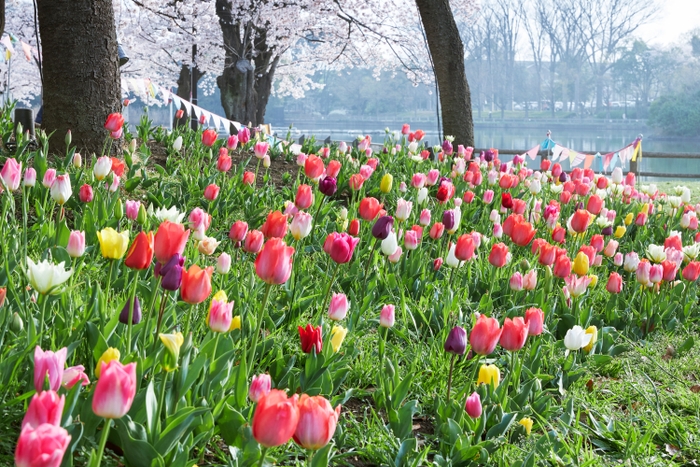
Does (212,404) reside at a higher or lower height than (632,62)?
lower

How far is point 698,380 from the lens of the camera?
285 cm

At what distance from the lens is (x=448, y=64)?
8.25 meters

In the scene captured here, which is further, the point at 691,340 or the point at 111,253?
the point at 691,340

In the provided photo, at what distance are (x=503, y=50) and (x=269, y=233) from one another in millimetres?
72719

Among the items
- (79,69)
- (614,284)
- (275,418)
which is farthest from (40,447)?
(79,69)

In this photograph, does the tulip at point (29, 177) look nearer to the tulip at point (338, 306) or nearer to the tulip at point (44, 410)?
the tulip at point (338, 306)

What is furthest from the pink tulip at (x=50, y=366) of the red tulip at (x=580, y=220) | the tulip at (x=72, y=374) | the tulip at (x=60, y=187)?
the red tulip at (x=580, y=220)

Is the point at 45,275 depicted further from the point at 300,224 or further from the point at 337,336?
the point at 300,224

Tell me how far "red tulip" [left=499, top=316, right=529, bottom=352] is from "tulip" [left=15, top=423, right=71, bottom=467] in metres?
1.23

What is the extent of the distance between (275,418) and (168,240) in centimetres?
68

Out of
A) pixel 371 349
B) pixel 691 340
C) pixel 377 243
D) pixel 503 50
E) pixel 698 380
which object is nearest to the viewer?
pixel 371 349

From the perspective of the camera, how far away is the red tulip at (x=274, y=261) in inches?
64.6

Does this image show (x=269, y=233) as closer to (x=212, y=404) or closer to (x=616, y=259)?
(x=212, y=404)

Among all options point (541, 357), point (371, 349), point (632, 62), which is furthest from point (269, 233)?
point (632, 62)
